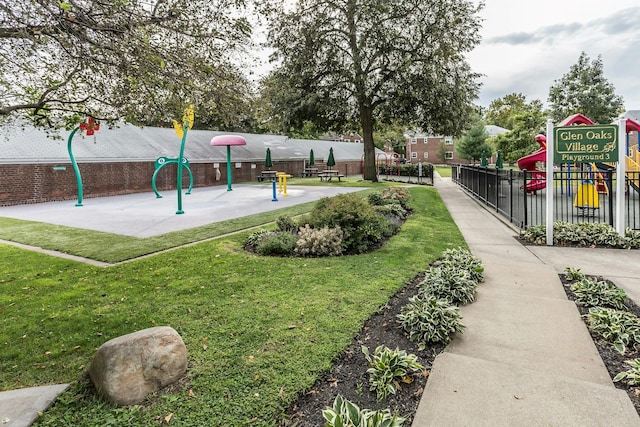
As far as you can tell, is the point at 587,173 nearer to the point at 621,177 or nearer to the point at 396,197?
the point at 621,177

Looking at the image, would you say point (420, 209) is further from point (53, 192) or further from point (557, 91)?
point (557, 91)

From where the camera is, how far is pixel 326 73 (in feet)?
70.0

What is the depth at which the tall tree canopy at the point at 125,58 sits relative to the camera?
13.2 ft

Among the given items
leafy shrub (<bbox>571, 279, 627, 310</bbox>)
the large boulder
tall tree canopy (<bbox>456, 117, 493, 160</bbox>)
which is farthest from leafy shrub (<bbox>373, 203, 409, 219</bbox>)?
tall tree canopy (<bbox>456, 117, 493, 160</bbox>)

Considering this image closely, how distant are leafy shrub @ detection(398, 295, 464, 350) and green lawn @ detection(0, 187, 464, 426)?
1.66 ft

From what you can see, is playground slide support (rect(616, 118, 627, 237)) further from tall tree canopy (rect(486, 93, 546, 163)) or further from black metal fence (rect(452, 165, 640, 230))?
tall tree canopy (rect(486, 93, 546, 163))

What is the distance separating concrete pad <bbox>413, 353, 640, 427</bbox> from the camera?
2.37 metres

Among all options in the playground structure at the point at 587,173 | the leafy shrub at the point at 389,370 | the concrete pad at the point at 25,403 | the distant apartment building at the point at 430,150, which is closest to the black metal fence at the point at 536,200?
the playground structure at the point at 587,173

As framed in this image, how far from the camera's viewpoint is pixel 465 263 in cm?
550

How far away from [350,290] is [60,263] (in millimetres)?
5122

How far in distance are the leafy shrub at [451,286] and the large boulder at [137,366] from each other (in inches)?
110

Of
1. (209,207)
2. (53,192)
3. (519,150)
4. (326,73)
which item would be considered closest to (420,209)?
(209,207)

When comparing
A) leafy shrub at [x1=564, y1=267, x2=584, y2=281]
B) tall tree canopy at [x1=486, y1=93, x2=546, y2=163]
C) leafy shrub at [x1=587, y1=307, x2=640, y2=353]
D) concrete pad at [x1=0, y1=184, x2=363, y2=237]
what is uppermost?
tall tree canopy at [x1=486, y1=93, x2=546, y2=163]

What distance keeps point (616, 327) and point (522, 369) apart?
1233 millimetres
